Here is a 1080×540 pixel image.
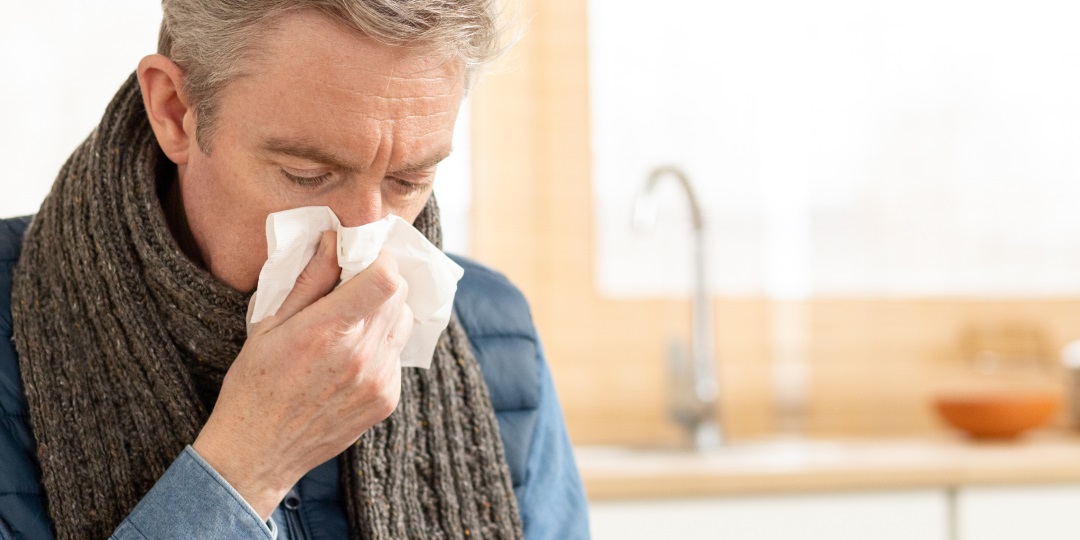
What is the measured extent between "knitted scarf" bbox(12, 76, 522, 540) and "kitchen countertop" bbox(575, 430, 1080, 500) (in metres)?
0.74

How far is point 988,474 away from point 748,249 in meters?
0.76

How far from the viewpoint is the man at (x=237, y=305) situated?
1038 millimetres

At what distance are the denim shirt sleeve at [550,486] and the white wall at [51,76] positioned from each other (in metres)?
1.37

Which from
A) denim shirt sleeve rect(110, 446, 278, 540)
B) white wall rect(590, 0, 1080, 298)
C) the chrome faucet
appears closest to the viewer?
denim shirt sleeve rect(110, 446, 278, 540)

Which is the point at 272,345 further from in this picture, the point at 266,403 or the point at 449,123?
the point at 449,123

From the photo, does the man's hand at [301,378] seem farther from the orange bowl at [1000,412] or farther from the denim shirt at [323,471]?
the orange bowl at [1000,412]

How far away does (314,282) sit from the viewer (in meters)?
1.08

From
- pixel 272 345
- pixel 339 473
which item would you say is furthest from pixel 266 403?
pixel 339 473

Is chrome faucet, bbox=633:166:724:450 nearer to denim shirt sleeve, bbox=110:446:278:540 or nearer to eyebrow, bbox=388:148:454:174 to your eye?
eyebrow, bbox=388:148:454:174

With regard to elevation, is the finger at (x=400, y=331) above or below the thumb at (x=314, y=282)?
below

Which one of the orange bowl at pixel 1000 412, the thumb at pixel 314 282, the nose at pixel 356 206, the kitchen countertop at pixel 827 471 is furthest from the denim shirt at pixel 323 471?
the orange bowl at pixel 1000 412

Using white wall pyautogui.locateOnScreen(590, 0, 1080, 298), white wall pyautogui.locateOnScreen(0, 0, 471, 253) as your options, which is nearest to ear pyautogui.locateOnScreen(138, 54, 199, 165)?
white wall pyautogui.locateOnScreen(0, 0, 471, 253)

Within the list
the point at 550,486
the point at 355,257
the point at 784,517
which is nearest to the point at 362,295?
the point at 355,257

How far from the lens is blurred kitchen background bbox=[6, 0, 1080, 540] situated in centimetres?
252
